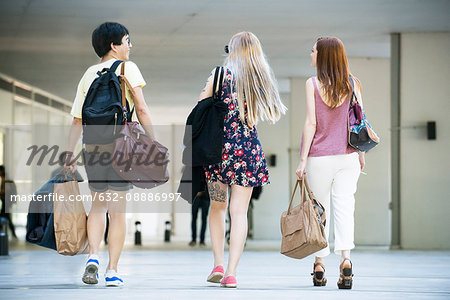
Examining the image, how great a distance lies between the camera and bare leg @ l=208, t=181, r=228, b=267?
206 inches

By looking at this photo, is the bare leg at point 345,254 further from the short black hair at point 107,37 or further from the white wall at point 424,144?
the white wall at point 424,144

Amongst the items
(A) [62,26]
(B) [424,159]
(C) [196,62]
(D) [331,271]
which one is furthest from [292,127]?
(D) [331,271]

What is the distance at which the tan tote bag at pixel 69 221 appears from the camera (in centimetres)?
507

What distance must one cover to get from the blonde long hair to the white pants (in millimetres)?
463

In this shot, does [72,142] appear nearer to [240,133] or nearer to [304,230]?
[240,133]

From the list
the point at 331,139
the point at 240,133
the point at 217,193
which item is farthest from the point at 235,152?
the point at 331,139

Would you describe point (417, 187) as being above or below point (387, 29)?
below

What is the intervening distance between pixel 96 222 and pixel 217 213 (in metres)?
0.80

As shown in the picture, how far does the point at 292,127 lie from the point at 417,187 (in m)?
5.84

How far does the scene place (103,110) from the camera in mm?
4891

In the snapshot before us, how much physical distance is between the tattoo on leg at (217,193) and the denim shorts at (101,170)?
1.95ft

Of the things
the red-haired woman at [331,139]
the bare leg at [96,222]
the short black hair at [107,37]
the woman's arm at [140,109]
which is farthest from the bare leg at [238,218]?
the short black hair at [107,37]

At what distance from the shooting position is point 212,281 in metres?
5.36

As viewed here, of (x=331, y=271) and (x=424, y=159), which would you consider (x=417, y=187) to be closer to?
(x=424, y=159)
